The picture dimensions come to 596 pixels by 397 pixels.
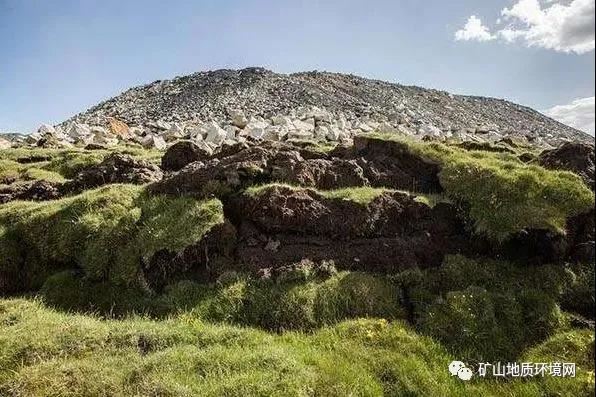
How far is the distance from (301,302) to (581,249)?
589 centimetres

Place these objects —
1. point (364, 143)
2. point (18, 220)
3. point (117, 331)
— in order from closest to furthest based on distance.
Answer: point (117, 331) < point (18, 220) < point (364, 143)

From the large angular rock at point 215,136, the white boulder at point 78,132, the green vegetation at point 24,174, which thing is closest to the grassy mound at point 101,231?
the green vegetation at point 24,174

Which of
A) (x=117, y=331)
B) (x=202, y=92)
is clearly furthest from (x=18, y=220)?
(x=202, y=92)

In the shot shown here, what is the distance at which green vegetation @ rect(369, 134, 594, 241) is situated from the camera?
37.7ft

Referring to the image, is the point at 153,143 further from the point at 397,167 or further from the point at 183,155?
the point at 397,167

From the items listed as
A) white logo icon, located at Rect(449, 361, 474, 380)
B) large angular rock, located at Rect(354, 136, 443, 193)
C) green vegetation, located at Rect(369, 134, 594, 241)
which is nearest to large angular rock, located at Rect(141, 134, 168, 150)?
large angular rock, located at Rect(354, 136, 443, 193)

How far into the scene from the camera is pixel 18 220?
14.9m

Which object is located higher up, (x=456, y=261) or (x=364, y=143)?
(x=364, y=143)

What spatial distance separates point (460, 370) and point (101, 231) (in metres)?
9.09

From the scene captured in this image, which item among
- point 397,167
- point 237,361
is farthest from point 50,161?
point 237,361

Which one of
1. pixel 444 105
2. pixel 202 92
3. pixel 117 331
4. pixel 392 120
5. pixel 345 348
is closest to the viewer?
pixel 345 348

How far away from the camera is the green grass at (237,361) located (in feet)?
27.6

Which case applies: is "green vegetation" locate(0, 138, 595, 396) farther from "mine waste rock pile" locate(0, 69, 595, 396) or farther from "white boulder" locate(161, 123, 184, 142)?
"white boulder" locate(161, 123, 184, 142)

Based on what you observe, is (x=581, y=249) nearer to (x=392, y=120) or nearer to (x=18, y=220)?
(x=18, y=220)
